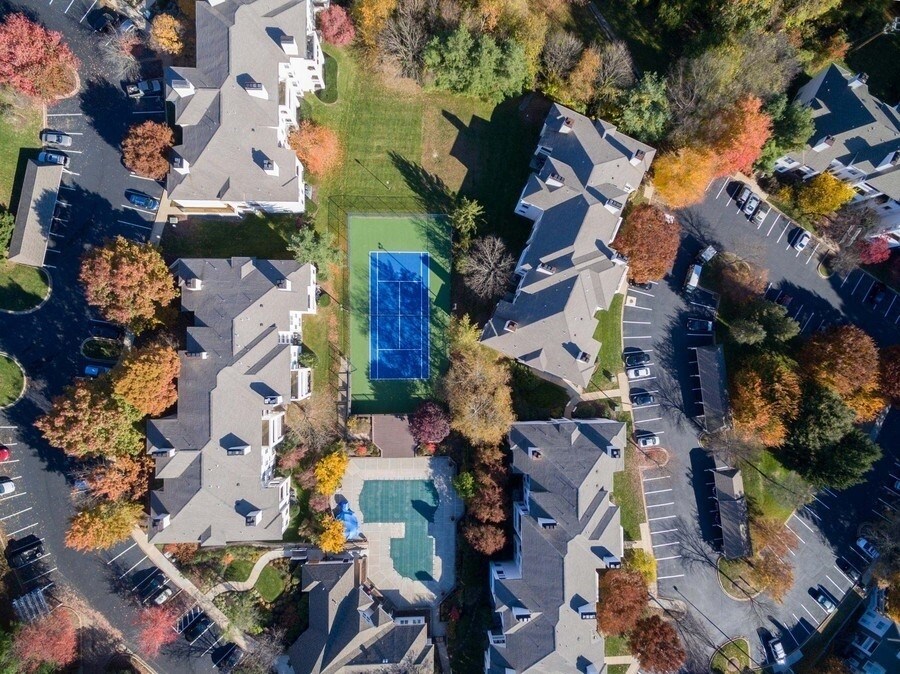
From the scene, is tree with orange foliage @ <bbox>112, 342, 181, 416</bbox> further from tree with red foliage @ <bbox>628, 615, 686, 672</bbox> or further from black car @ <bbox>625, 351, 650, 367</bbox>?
tree with red foliage @ <bbox>628, 615, 686, 672</bbox>

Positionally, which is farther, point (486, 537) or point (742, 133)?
point (486, 537)

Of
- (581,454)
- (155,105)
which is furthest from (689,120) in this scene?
(155,105)

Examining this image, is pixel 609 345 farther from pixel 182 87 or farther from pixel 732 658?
pixel 182 87

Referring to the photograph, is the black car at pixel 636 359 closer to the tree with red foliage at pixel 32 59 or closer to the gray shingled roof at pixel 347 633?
the gray shingled roof at pixel 347 633

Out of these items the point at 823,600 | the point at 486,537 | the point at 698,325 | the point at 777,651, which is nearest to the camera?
the point at 486,537

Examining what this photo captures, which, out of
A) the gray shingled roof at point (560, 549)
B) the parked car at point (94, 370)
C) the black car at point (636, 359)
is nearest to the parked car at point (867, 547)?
the gray shingled roof at point (560, 549)

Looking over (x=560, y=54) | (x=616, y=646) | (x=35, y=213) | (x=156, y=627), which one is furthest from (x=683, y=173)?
(x=156, y=627)

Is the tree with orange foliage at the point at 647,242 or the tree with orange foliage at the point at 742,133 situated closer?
the tree with orange foliage at the point at 742,133
